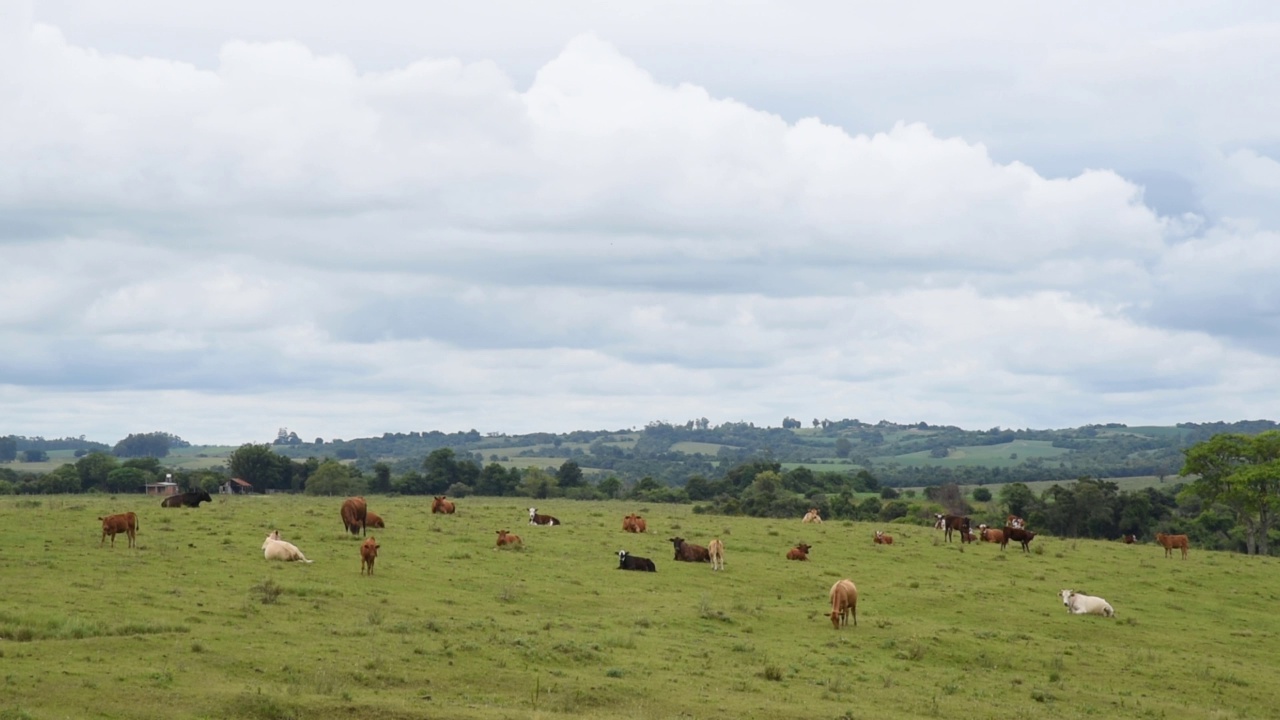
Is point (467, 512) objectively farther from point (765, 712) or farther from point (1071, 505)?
point (1071, 505)

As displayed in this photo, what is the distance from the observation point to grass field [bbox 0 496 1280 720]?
2180 centimetres

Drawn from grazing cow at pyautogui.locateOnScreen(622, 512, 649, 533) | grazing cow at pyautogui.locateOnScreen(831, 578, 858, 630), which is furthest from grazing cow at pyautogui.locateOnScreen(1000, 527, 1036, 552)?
grazing cow at pyautogui.locateOnScreen(831, 578, 858, 630)

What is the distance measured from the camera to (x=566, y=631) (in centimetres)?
2764

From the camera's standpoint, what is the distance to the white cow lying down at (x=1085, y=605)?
35875mm

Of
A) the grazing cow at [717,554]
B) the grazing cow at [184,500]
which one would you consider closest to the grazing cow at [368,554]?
the grazing cow at [717,554]

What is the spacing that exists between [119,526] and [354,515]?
7.63 meters

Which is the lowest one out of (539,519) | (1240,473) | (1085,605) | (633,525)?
(1085,605)

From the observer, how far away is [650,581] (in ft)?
116

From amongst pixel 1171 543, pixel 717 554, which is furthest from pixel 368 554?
pixel 1171 543

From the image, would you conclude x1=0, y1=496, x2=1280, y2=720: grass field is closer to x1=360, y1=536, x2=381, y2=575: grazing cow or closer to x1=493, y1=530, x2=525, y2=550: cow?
x1=360, y1=536, x2=381, y2=575: grazing cow

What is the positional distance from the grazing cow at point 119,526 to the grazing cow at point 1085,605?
26158 mm

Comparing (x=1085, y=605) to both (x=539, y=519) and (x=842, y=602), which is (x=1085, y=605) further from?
(x=539, y=519)

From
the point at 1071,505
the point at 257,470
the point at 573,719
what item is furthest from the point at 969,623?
the point at 257,470

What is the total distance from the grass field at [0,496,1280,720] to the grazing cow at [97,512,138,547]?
19.9 inches
